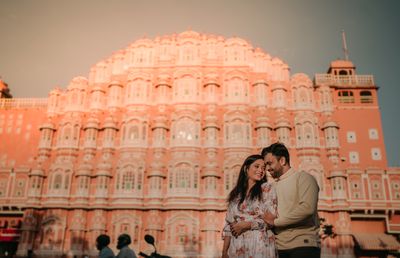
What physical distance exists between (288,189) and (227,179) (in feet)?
72.6

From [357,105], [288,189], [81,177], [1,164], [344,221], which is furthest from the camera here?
[1,164]

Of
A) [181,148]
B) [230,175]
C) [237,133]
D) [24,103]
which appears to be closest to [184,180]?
[181,148]

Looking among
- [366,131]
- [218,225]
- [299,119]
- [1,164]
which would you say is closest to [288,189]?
Result: [218,225]

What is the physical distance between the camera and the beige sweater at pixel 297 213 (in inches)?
181

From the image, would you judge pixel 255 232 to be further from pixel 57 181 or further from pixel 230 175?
pixel 57 181

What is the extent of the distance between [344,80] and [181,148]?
47.5 ft

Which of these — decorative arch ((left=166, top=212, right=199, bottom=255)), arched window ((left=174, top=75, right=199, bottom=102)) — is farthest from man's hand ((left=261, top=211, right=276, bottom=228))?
arched window ((left=174, top=75, right=199, bottom=102))

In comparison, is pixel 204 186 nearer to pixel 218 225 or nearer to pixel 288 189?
pixel 218 225

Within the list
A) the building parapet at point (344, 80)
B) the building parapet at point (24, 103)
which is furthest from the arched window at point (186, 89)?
the building parapet at point (24, 103)

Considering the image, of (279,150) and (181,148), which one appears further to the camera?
(181,148)

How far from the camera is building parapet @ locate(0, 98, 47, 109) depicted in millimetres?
33281

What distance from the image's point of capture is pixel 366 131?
29.1 metres

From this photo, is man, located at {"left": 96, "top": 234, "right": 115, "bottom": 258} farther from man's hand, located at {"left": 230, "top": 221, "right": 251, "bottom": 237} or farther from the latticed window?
the latticed window

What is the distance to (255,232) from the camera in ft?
15.0
